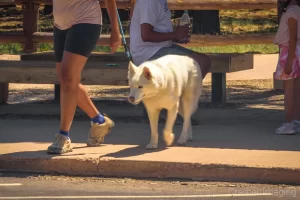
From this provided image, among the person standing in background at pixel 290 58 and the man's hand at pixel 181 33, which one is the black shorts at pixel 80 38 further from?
the person standing in background at pixel 290 58

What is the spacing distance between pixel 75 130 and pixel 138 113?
1.32 m

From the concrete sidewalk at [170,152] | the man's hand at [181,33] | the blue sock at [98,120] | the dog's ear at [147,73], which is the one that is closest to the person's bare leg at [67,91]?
the concrete sidewalk at [170,152]

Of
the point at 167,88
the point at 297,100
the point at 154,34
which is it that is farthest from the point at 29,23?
the point at 167,88

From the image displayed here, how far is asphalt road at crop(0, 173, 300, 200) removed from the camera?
641 centimetres

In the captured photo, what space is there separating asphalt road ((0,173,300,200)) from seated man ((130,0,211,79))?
164 centimetres

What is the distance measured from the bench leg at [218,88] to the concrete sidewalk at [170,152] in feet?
2.48

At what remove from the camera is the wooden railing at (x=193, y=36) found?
11.8 metres

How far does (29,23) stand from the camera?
13.3 meters

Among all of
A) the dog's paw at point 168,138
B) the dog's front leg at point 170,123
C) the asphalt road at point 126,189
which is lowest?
the asphalt road at point 126,189

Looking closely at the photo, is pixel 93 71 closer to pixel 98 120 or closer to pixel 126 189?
pixel 98 120

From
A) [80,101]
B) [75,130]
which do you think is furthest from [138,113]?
Result: [80,101]

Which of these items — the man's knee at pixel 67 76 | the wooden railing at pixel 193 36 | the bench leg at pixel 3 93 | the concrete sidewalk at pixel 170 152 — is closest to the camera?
the concrete sidewalk at pixel 170 152

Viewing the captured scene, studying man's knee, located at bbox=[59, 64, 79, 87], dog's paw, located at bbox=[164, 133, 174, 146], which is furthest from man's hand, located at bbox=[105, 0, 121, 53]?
dog's paw, located at bbox=[164, 133, 174, 146]

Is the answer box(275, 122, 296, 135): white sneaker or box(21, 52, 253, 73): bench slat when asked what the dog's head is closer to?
box(275, 122, 296, 135): white sneaker
